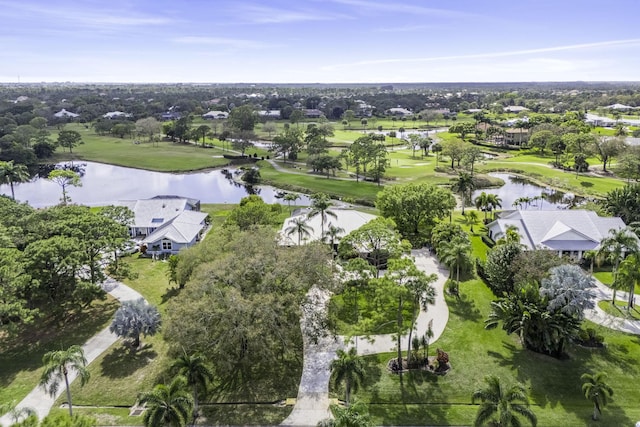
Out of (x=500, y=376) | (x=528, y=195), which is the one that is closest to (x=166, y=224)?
(x=500, y=376)

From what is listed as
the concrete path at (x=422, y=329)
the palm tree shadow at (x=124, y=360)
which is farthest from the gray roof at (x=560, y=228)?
the palm tree shadow at (x=124, y=360)

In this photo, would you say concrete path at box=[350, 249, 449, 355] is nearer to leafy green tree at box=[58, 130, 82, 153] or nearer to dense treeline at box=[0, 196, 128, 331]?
dense treeline at box=[0, 196, 128, 331]

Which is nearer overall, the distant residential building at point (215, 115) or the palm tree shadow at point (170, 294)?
the palm tree shadow at point (170, 294)

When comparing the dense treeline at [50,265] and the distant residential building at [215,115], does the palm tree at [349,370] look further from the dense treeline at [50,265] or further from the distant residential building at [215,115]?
the distant residential building at [215,115]

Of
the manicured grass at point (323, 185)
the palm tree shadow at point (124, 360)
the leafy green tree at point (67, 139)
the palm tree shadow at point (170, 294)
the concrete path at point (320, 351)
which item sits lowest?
the palm tree shadow at point (124, 360)

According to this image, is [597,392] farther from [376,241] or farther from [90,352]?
[90,352]

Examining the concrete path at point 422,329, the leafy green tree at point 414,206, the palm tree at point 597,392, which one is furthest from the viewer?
the leafy green tree at point 414,206
